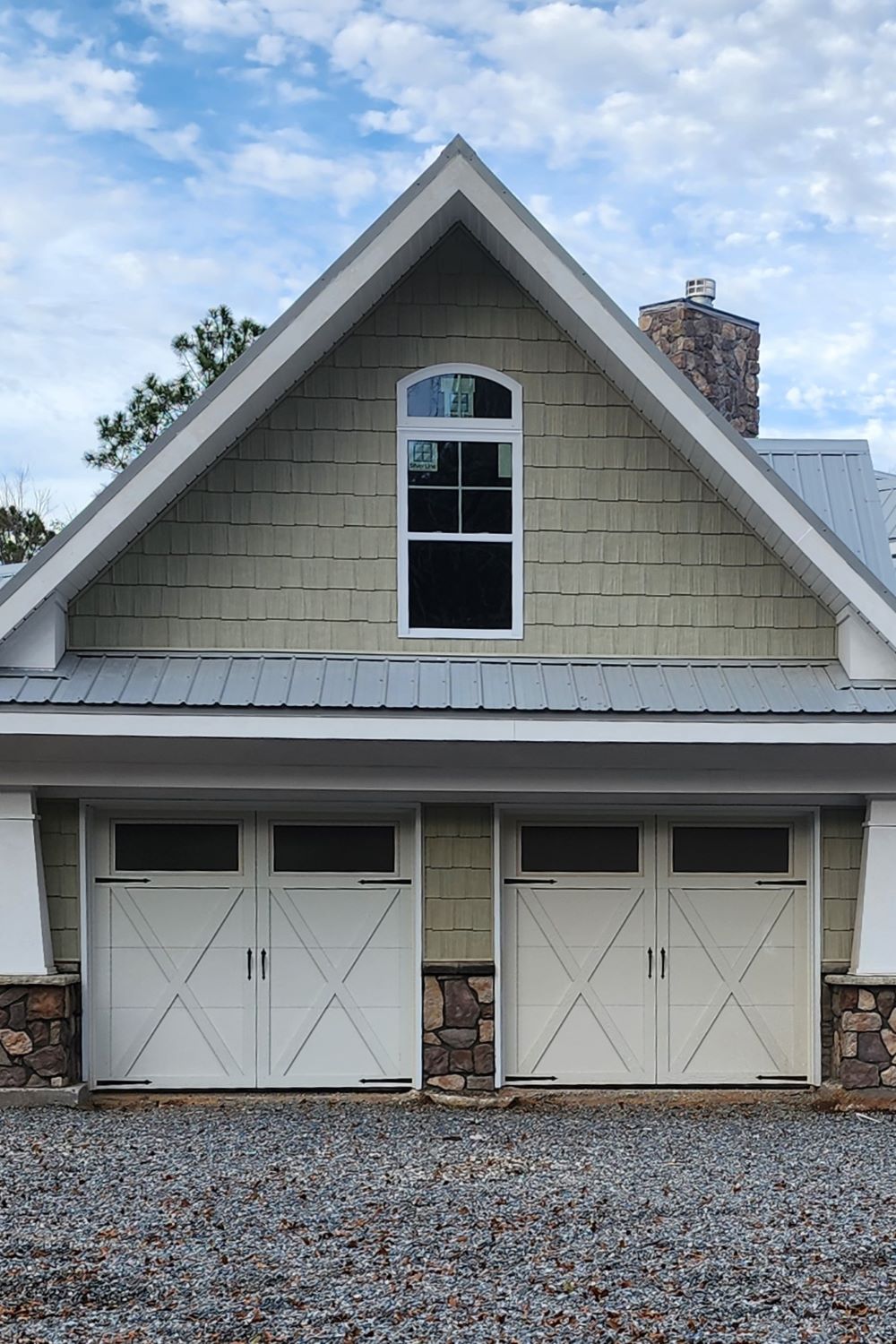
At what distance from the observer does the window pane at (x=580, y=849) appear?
391 inches

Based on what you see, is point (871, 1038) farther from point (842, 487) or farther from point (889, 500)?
point (889, 500)

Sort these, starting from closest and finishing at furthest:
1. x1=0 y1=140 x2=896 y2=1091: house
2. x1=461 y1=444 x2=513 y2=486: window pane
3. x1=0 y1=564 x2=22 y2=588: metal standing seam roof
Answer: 1. x1=0 y1=140 x2=896 y2=1091: house
2. x1=461 y1=444 x2=513 y2=486: window pane
3. x1=0 y1=564 x2=22 y2=588: metal standing seam roof

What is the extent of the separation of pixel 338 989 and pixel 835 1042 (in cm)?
344

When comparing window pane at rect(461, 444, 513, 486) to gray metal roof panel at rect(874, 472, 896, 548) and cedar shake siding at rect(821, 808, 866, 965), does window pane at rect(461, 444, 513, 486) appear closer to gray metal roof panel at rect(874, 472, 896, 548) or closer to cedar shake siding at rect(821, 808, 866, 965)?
cedar shake siding at rect(821, 808, 866, 965)

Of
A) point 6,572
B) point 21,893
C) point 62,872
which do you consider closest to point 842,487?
point 62,872

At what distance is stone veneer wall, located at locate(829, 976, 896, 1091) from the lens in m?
9.53

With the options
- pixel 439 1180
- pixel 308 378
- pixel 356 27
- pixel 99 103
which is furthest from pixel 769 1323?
pixel 99 103

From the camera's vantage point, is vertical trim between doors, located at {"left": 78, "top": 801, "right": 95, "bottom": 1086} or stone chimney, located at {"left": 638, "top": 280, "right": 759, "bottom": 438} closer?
vertical trim between doors, located at {"left": 78, "top": 801, "right": 95, "bottom": 1086}

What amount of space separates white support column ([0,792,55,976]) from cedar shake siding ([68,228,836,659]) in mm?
1230

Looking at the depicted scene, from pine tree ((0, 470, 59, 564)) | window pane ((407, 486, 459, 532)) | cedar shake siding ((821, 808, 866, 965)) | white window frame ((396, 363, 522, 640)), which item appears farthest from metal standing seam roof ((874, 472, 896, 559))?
pine tree ((0, 470, 59, 564))

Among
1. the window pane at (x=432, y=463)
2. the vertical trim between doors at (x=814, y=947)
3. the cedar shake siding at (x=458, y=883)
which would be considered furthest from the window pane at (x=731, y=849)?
the window pane at (x=432, y=463)

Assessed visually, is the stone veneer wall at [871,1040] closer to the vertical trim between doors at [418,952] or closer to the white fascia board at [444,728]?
the white fascia board at [444,728]

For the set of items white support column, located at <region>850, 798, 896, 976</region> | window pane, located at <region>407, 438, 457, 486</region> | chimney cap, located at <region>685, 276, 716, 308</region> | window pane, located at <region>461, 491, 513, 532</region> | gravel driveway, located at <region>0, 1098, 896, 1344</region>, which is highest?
chimney cap, located at <region>685, 276, 716, 308</region>

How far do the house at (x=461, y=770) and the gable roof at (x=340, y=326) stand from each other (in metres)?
0.04
